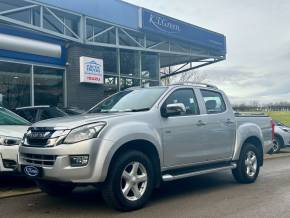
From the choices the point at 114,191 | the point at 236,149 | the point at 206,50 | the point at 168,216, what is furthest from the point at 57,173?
the point at 206,50

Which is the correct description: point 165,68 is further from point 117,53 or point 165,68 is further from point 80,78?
point 80,78

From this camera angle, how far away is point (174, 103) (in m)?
7.16

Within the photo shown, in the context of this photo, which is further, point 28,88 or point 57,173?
point 28,88

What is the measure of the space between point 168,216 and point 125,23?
40.3 feet

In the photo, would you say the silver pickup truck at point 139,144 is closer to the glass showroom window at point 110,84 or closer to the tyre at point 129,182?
the tyre at point 129,182

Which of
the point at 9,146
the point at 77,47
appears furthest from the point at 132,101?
the point at 77,47

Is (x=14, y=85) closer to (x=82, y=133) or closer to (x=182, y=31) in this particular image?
(x=182, y=31)

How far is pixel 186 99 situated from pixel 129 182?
2.05m

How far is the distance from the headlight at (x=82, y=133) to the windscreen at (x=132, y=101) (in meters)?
1.07

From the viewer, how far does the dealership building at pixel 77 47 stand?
14.1 meters

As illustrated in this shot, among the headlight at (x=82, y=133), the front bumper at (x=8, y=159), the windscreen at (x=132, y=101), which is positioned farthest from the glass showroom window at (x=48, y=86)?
the headlight at (x=82, y=133)

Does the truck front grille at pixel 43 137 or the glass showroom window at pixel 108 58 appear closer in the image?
the truck front grille at pixel 43 137

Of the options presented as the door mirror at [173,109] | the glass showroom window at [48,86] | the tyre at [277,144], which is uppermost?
the glass showroom window at [48,86]

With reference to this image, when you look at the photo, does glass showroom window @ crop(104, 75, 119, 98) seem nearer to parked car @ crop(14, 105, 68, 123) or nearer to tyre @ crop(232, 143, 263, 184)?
parked car @ crop(14, 105, 68, 123)
